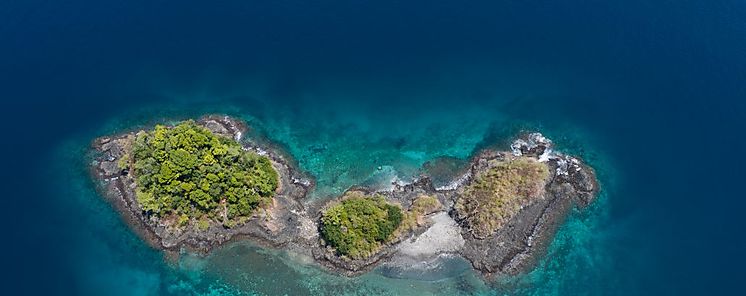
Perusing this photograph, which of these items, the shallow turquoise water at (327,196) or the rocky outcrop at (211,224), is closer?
the shallow turquoise water at (327,196)

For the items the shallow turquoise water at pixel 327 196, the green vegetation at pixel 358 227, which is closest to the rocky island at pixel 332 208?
the green vegetation at pixel 358 227

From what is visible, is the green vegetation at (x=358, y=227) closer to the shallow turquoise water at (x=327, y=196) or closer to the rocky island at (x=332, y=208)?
the rocky island at (x=332, y=208)

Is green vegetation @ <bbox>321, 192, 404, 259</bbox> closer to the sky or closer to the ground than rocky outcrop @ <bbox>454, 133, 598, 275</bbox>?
closer to the ground

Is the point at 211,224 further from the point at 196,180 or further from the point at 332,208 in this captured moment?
the point at 332,208

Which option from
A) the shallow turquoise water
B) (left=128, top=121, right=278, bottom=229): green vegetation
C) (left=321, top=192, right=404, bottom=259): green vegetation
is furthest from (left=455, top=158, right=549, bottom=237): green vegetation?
(left=128, top=121, right=278, bottom=229): green vegetation

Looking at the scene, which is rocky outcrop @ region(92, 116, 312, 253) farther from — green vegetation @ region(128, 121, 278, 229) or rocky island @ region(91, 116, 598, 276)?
green vegetation @ region(128, 121, 278, 229)

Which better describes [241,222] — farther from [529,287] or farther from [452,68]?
[452,68]
